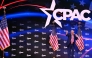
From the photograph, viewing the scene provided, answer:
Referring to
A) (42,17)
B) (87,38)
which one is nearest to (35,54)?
(42,17)

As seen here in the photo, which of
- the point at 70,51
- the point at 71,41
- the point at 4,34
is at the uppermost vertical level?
the point at 4,34

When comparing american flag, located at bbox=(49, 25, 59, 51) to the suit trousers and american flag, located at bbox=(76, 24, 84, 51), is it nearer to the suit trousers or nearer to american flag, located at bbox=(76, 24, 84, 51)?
the suit trousers

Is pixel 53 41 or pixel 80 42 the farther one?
pixel 80 42

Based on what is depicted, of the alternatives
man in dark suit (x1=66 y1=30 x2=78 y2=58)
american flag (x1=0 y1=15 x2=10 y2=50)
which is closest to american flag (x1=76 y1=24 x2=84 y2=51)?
man in dark suit (x1=66 y1=30 x2=78 y2=58)

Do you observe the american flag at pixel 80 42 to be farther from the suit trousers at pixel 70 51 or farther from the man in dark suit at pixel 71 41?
the suit trousers at pixel 70 51

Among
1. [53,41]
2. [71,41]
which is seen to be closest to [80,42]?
[71,41]

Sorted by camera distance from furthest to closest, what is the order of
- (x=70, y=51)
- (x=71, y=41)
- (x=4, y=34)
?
(x=70, y=51)
(x=71, y=41)
(x=4, y=34)

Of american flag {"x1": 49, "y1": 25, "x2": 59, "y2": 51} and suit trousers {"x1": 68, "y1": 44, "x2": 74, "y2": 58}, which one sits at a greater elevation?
american flag {"x1": 49, "y1": 25, "x2": 59, "y2": 51}

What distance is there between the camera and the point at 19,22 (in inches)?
308

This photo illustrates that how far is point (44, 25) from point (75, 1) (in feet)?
4.95

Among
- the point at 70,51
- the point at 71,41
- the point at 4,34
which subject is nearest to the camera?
the point at 4,34

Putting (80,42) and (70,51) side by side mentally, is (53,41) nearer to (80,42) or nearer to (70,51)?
(70,51)

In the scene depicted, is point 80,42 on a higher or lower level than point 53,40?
lower

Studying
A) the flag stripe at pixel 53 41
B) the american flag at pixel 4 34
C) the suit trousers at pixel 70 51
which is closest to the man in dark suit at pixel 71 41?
the suit trousers at pixel 70 51
